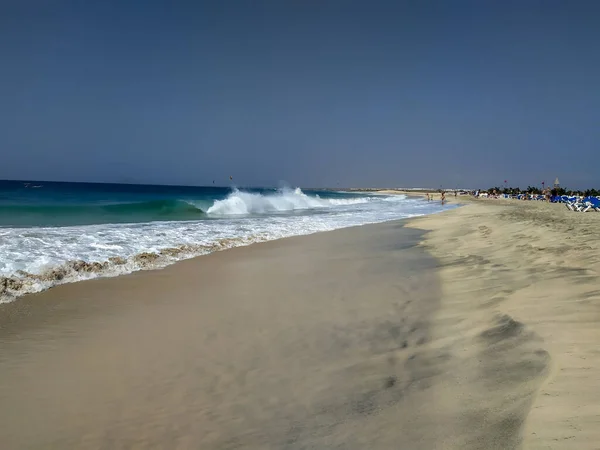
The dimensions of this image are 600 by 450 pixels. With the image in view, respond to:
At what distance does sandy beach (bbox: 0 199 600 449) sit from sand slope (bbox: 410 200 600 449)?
15 millimetres

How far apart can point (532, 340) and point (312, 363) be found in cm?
188

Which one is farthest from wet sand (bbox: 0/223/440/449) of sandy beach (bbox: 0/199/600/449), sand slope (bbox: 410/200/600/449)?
sand slope (bbox: 410/200/600/449)

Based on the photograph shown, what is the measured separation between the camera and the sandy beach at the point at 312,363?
2.44m

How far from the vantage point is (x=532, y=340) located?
11.1ft

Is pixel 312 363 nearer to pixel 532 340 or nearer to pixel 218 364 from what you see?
pixel 218 364

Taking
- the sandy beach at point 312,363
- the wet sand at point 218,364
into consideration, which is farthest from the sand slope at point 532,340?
the wet sand at point 218,364

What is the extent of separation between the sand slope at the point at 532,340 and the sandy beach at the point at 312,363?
0.02 meters

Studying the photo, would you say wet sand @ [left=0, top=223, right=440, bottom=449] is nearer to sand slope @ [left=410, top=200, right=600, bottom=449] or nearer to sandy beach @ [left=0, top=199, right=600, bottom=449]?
sandy beach @ [left=0, top=199, right=600, bottom=449]

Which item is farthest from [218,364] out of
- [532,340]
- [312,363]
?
[532,340]

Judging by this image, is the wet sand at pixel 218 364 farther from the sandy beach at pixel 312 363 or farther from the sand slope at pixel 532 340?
the sand slope at pixel 532 340

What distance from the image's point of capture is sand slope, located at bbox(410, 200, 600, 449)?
87.7 inches

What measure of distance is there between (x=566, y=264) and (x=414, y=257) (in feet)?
10.9

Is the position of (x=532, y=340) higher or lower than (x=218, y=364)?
higher

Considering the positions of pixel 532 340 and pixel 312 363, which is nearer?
pixel 532 340
